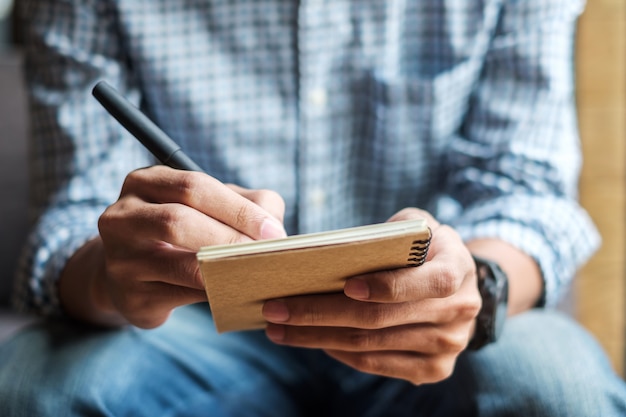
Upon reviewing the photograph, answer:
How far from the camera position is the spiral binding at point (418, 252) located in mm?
423

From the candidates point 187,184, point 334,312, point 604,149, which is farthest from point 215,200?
point 604,149

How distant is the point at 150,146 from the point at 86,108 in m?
0.34

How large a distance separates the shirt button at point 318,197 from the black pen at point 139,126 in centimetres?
32

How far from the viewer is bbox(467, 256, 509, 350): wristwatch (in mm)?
623

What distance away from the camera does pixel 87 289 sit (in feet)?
2.10

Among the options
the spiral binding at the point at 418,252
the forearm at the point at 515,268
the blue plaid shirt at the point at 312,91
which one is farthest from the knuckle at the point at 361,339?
the blue plaid shirt at the point at 312,91

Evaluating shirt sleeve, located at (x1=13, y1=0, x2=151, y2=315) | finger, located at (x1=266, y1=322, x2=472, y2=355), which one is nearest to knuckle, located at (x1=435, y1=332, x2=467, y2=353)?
finger, located at (x1=266, y1=322, x2=472, y2=355)

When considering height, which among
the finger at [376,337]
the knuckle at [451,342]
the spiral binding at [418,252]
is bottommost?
the knuckle at [451,342]

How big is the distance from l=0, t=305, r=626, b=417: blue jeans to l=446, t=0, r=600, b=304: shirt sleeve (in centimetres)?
13

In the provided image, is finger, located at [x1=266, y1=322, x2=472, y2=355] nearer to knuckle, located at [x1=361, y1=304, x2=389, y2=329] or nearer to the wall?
knuckle, located at [x1=361, y1=304, x2=389, y2=329]

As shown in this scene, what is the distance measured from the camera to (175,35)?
0.84m

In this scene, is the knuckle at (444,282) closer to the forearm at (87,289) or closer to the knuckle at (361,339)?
the knuckle at (361,339)

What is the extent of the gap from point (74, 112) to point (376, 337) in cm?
52

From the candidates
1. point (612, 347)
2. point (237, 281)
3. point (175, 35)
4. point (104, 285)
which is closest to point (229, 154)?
point (175, 35)
